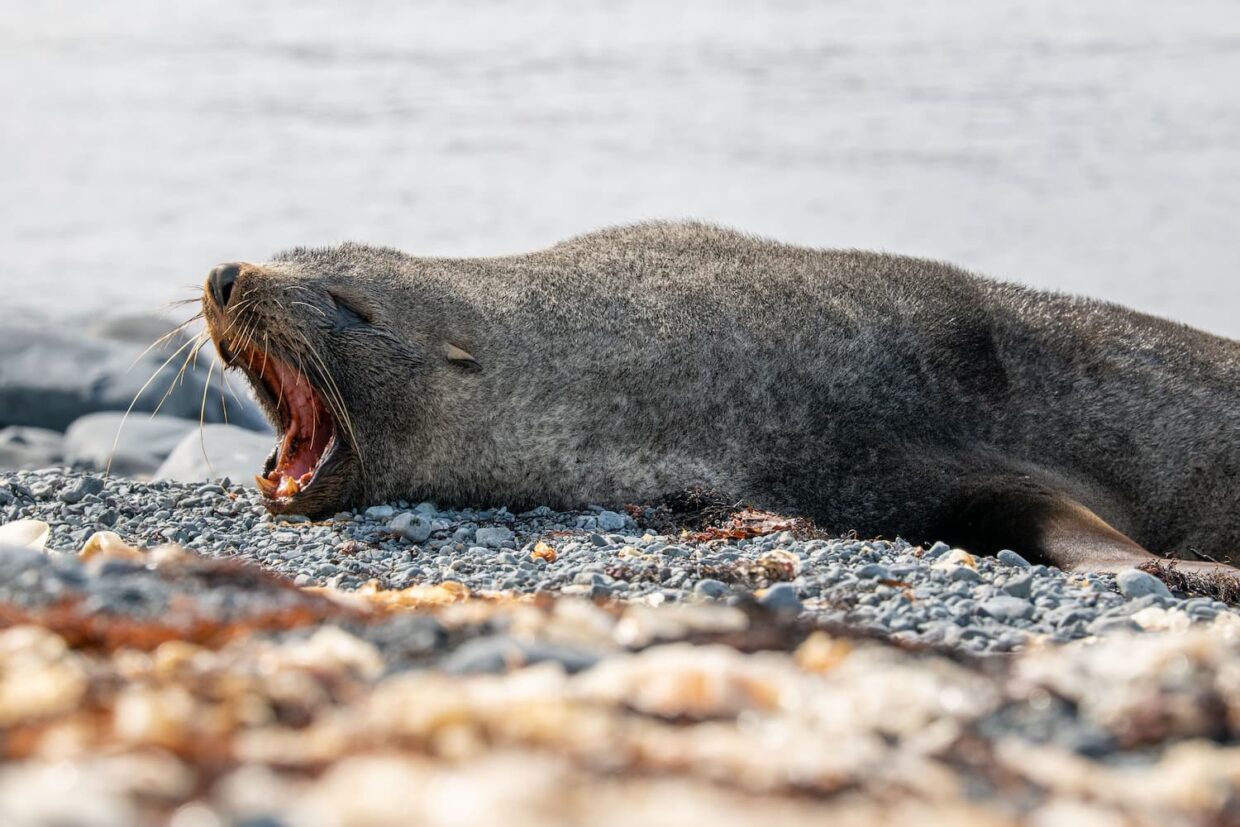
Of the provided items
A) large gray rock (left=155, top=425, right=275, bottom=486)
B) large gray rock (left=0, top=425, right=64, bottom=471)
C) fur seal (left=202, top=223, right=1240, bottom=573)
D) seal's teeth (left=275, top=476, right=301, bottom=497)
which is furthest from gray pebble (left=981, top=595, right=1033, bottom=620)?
large gray rock (left=0, top=425, right=64, bottom=471)

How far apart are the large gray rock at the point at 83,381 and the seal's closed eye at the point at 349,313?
18.2ft

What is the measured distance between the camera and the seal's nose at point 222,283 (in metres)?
6.50

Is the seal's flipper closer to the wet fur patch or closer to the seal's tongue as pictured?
the wet fur patch

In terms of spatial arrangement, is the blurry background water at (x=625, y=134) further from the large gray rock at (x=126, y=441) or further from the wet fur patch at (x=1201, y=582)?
the wet fur patch at (x=1201, y=582)

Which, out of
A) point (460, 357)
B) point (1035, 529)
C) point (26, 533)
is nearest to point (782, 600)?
point (1035, 529)

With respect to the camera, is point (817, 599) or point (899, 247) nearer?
point (817, 599)

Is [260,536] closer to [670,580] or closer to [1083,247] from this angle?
[670,580]

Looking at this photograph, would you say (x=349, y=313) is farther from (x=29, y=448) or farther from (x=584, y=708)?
(x=29, y=448)

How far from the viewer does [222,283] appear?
6512mm

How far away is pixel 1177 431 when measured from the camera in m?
7.54

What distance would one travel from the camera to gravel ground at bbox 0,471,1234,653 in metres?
4.48

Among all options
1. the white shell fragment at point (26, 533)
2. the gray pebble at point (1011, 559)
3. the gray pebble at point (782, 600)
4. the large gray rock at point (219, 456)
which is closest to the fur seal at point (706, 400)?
the gray pebble at point (1011, 559)

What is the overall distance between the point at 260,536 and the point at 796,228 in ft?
33.0

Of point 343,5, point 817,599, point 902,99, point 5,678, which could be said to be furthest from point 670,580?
point 343,5
